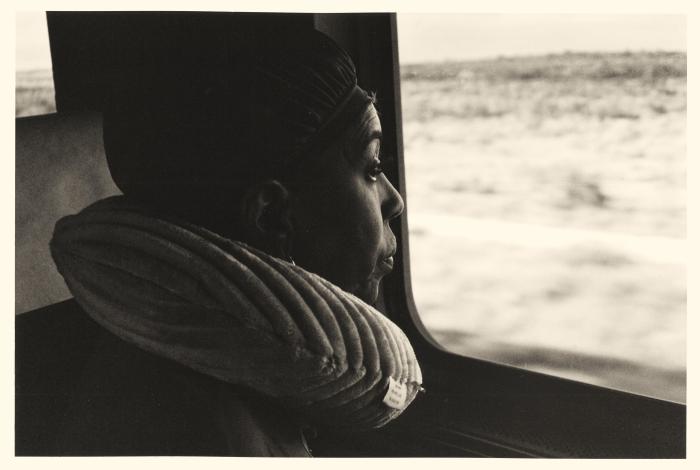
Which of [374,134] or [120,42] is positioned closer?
[374,134]

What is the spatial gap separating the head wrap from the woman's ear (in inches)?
1.0

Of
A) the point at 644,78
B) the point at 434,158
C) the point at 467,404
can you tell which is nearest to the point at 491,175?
the point at 434,158

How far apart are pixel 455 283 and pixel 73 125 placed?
0.88 m

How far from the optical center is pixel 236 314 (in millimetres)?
1381

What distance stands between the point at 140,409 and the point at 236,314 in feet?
0.85

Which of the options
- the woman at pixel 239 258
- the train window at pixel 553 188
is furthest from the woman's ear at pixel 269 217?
the train window at pixel 553 188

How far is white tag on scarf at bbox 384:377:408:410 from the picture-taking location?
145 cm

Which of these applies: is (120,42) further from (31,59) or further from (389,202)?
(389,202)

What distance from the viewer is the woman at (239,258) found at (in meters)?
1.39

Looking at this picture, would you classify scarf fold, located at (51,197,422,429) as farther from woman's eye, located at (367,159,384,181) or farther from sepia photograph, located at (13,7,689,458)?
woman's eye, located at (367,159,384,181)

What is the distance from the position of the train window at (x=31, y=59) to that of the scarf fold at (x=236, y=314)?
425 mm

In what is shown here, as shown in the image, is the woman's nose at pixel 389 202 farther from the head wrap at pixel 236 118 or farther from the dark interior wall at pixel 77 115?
the dark interior wall at pixel 77 115

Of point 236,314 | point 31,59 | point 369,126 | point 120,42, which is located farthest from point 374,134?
point 31,59

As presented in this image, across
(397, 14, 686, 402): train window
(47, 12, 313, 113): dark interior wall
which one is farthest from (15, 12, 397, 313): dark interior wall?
(397, 14, 686, 402): train window
